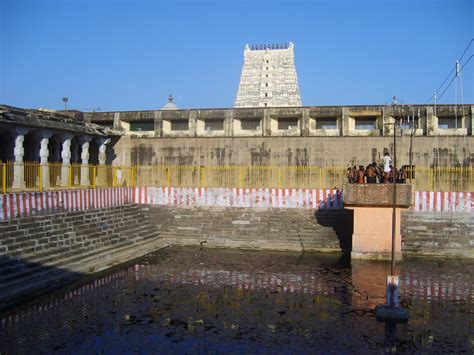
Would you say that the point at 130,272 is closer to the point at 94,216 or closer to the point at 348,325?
the point at 94,216

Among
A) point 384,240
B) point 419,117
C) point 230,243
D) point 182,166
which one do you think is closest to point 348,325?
point 384,240

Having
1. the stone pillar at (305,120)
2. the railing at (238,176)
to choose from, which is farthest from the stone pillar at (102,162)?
the stone pillar at (305,120)

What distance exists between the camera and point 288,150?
83.7ft

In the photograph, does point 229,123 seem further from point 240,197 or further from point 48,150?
point 48,150

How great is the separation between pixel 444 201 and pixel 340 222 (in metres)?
4.30

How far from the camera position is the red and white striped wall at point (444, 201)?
19.2 metres

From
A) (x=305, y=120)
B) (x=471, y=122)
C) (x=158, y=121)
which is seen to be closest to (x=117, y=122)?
(x=158, y=121)

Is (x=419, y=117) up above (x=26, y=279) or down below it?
above

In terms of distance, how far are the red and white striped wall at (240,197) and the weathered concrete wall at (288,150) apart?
4539 mm

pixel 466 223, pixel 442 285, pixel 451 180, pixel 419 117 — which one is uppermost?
pixel 419 117

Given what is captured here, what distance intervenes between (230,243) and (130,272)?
6.11 m

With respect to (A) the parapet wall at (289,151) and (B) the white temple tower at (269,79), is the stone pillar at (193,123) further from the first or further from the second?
(B) the white temple tower at (269,79)

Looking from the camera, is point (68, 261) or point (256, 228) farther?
point (256, 228)

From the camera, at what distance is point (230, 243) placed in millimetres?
20453
